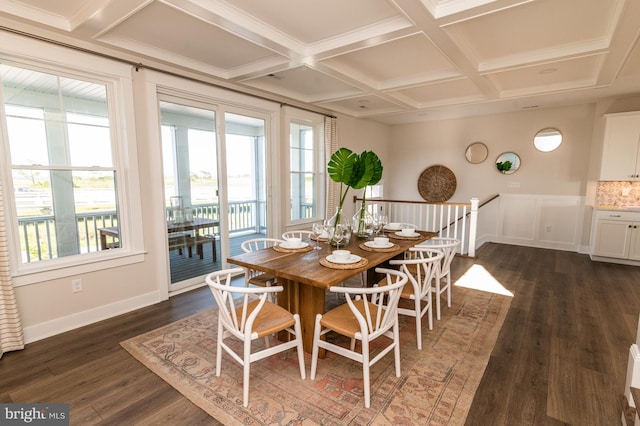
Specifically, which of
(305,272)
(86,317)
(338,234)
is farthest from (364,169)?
(86,317)

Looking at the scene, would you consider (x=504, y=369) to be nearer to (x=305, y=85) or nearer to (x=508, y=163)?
(x=305, y=85)

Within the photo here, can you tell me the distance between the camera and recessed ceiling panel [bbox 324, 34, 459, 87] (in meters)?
3.14

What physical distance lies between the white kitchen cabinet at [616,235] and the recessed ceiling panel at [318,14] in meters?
4.93

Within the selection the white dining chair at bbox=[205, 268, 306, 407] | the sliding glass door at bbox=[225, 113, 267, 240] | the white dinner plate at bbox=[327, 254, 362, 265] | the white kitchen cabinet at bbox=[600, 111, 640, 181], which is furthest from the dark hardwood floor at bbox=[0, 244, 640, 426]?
the white kitchen cabinet at bbox=[600, 111, 640, 181]

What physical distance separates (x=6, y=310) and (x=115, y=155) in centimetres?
157

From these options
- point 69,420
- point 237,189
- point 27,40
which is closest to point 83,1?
point 27,40

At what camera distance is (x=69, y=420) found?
5.95ft

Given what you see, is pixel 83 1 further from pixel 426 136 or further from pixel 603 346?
pixel 426 136

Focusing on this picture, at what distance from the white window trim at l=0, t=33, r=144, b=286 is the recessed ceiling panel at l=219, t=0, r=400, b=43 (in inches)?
60.5

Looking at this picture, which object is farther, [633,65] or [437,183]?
[437,183]

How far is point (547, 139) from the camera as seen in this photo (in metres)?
5.87

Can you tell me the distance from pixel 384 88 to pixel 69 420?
15.1 ft

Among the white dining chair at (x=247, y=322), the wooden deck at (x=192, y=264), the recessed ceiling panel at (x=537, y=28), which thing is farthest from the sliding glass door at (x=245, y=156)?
the recessed ceiling panel at (x=537, y=28)

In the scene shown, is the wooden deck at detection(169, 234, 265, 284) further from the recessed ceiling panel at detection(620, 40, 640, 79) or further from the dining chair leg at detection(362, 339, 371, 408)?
the recessed ceiling panel at detection(620, 40, 640, 79)
